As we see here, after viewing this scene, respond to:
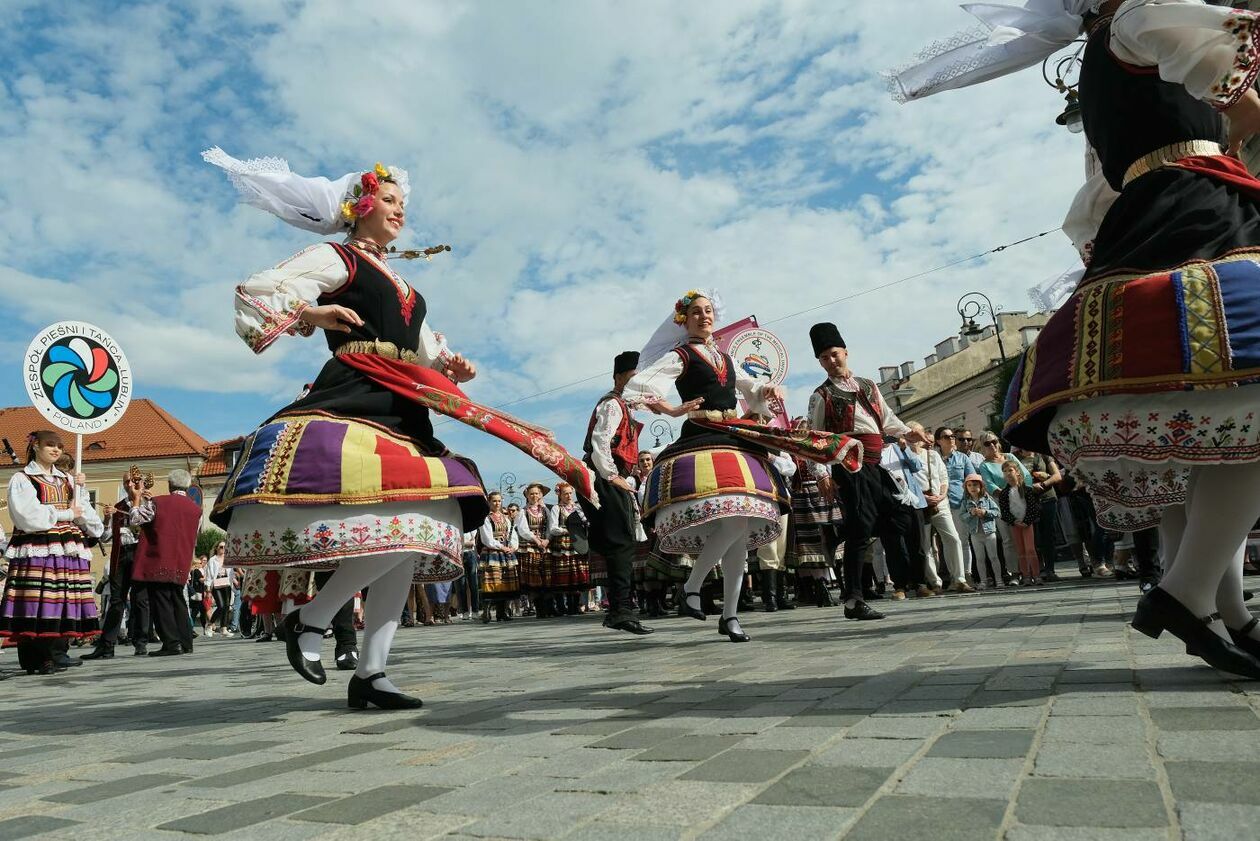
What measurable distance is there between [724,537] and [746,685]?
7.90 feet

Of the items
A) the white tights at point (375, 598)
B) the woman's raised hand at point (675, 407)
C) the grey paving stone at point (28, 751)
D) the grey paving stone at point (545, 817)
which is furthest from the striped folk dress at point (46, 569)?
the grey paving stone at point (545, 817)

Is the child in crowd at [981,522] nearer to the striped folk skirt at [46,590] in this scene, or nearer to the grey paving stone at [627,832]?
the striped folk skirt at [46,590]

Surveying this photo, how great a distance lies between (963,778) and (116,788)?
6.80ft

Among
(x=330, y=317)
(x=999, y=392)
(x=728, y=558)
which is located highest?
(x=999, y=392)

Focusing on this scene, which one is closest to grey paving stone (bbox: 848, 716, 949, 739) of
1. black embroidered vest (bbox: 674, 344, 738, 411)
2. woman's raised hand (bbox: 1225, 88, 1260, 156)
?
woman's raised hand (bbox: 1225, 88, 1260, 156)

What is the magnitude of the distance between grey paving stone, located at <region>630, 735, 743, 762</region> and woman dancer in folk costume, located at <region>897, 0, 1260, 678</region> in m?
1.38

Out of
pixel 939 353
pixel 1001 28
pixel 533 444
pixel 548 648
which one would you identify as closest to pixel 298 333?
pixel 533 444

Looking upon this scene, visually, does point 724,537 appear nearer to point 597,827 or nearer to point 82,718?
point 82,718

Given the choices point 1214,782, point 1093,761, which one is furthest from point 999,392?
point 1214,782

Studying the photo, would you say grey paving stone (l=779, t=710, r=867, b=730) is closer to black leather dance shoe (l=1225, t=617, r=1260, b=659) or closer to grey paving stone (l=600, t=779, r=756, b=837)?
grey paving stone (l=600, t=779, r=756, b=837)

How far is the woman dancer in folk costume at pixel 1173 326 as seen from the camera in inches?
98.7

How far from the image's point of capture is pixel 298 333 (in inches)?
145

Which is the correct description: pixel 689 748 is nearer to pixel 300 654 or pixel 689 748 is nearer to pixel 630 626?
pixel 300 654

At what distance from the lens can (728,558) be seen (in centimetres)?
619
